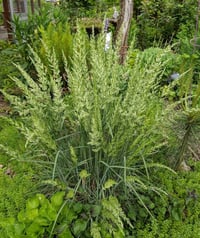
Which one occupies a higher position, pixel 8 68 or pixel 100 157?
pixel 100 157

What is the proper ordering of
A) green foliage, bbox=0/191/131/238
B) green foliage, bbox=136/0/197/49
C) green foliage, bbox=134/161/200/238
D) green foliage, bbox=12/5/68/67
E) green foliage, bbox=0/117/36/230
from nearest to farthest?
1. green foliage, bbox=0/191/131/238
2. green foliage, bbox=134/161/200/238
3. green foliage, bbox=0/117/36/230
4. green foliage, bbox=12/5/68/67
5. green foliage, bbox=136/0/197/49

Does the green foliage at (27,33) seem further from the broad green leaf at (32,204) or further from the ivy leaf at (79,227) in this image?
the ivy leaf at (79,227)

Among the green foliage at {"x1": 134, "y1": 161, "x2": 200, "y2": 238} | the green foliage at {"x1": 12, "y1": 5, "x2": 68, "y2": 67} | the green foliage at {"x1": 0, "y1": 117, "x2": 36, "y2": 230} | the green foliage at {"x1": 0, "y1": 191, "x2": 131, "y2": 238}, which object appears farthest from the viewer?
the green foliage at {"x1": 12, "y1": 5, "x2": 68, "y2": 67}

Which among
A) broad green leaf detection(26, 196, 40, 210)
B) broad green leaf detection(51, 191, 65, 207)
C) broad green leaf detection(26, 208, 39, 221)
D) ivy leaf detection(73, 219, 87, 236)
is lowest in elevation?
ivy leaf detection(73, 219, 87, 236)

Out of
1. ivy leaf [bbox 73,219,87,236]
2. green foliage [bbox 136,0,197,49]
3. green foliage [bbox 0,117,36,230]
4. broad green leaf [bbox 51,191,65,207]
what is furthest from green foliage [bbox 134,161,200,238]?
green foliage [bbox 136,0,197,49]

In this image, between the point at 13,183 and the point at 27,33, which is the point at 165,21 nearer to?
the point at 27,33

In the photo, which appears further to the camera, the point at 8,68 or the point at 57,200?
the point at 8,68

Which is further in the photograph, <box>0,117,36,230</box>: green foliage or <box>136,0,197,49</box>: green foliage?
<box>136,0,197,49</box>: green foliage

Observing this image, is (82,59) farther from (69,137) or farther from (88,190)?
(88,190)

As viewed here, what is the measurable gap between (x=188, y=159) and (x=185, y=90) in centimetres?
56

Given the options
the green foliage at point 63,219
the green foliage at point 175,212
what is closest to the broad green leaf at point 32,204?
the green foliage at point 63,219

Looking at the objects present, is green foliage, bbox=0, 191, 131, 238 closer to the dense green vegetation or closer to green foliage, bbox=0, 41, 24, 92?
the dense green vegetation

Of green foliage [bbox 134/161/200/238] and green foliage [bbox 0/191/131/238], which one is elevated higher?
green foliage [bbox 0/191/131/238]

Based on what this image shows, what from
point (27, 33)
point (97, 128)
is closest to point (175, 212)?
point (97, 128)
